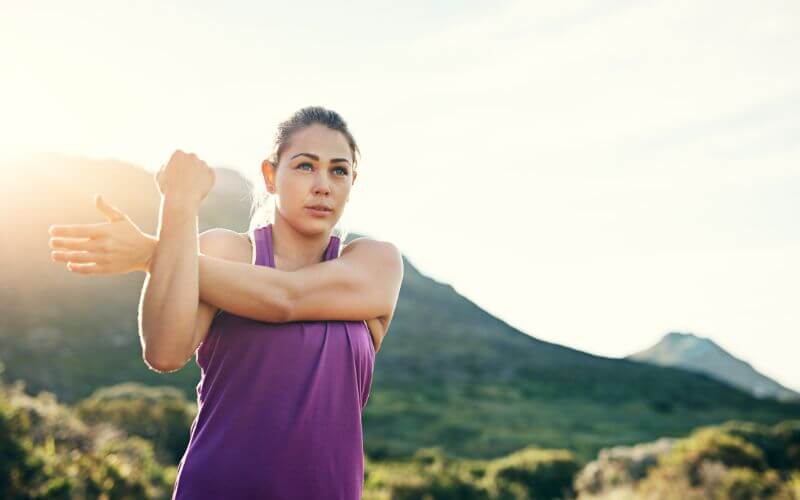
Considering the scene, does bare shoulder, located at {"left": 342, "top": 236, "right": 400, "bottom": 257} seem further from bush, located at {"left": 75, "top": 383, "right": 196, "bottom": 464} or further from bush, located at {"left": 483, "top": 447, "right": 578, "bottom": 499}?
bush, located at {"left": 483, "top": 447, "right": 578, "bottom": 499}

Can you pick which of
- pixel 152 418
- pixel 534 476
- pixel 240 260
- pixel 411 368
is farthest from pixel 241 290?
pixel 411 368

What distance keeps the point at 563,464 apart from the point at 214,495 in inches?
800

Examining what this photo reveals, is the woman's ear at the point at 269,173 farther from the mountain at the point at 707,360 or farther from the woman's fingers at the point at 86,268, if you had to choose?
the mountain at the point at 707,360

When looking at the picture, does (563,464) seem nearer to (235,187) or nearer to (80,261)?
(80,261)

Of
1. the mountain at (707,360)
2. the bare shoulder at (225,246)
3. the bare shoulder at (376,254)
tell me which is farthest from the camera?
the mountain at (707,360)

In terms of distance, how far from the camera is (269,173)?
2.52 m

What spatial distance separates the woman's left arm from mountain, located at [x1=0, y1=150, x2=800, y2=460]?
29.3 meters

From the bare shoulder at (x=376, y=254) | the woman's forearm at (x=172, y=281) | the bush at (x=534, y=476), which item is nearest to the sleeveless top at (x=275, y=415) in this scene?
the woman's forearm at (x=172, y=281)

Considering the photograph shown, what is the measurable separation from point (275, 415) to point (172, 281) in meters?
0.44

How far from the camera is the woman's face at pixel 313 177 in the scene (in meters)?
2.35

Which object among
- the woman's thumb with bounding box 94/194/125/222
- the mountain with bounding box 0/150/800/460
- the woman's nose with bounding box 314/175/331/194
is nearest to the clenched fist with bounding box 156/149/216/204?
the woman's thumb with bounding box 94/194/125/222

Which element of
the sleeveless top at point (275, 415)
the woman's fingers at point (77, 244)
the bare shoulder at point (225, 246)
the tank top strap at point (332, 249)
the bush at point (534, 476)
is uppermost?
the tank top strap at point (332, 249)

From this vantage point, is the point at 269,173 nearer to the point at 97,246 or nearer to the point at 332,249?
the point at 332,249

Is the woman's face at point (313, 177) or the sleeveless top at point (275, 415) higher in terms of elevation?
the woman's face at point (313, 177)
